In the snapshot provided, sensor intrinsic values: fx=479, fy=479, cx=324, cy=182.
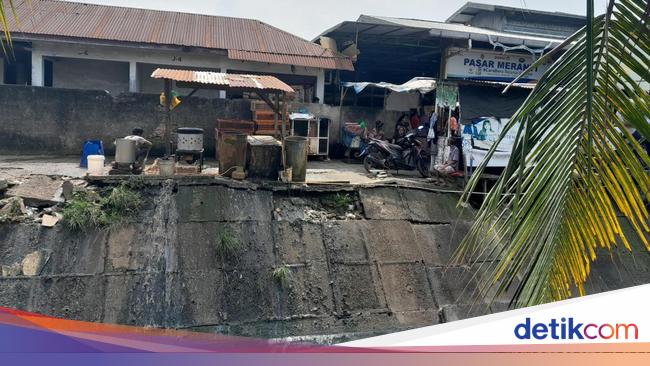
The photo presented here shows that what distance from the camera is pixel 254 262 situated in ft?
25.6

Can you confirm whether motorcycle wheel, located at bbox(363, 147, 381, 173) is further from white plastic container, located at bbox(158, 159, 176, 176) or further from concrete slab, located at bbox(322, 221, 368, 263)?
white plastic container, located at bbox(158, 159, 176, 176)

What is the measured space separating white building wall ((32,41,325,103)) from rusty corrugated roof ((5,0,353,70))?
1.20 ft

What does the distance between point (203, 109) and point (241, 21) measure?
6.96 m

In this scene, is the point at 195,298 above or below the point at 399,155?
below

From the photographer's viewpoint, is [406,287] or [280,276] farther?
[406,287]

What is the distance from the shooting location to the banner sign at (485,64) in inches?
615

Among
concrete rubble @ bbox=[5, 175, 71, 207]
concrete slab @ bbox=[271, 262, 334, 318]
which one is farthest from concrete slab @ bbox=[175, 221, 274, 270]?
concrete rubble @ bbox=[5, 175, 71, 207]

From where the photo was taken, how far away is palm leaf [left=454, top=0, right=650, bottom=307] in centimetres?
215

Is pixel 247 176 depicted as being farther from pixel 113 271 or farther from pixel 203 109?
pixel 203 109

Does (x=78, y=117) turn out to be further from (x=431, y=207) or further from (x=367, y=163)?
(x=431, y=207)

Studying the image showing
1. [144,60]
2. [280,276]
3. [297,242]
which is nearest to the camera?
[280,276]

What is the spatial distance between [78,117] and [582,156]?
39.0 feet

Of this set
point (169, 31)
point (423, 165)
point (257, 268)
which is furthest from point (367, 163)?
point (169, 31)

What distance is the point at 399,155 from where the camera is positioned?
11.8 meters
